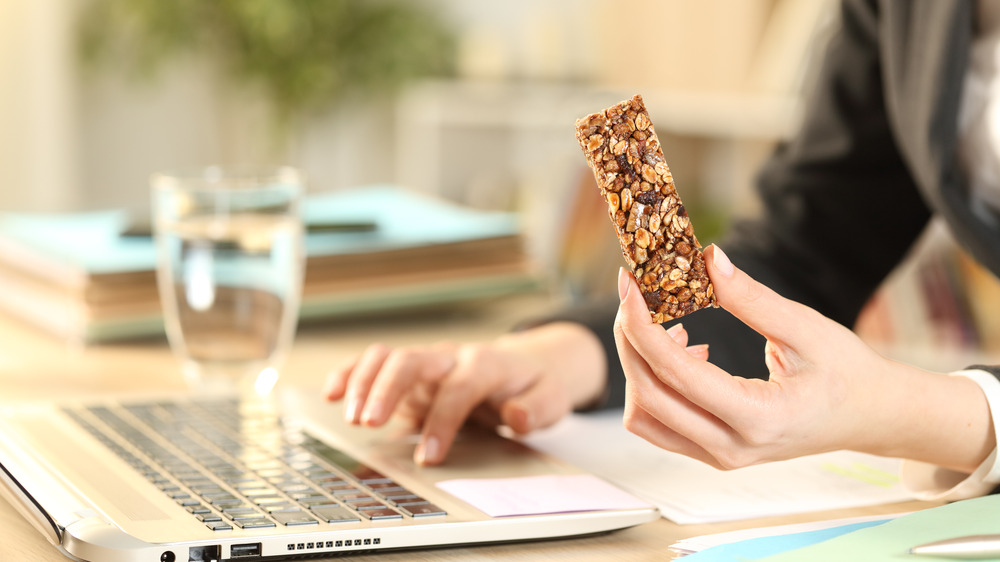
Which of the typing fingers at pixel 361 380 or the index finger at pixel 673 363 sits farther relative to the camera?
the typing fingers at pixel 361 380

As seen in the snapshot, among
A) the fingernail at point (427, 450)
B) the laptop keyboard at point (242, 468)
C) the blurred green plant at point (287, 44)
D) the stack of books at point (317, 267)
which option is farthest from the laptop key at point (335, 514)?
the blurred green plant at point (287, 44)

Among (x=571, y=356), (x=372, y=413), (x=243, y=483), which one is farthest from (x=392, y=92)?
(x=243, y=483)

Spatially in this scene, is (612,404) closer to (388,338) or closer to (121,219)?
(388,338)

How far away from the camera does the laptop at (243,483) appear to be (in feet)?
1.65

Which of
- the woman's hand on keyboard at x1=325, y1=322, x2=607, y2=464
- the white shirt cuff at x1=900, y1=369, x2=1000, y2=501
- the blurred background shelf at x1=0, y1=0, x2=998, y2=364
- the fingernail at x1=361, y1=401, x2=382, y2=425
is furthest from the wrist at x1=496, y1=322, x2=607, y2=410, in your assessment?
the blurred background shelf at x1=0, y1=0, x2=998, y2=364

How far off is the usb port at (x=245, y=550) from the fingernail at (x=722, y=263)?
24cm

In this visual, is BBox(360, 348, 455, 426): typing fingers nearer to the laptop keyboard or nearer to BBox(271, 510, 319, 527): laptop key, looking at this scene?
the laptop keyboard

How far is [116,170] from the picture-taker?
12.6 ft

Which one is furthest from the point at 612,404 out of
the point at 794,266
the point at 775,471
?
the point at 794,266

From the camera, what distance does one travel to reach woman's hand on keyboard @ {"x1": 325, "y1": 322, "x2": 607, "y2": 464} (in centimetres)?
71

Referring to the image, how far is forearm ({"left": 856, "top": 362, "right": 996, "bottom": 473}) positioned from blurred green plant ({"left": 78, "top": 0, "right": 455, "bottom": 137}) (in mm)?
3105

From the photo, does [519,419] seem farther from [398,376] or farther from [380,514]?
[380,514]

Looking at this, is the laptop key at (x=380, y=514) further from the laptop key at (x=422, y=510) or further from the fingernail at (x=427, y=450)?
the fingernail at (x=427, y=450)

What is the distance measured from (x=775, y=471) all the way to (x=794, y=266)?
38 centimetres
